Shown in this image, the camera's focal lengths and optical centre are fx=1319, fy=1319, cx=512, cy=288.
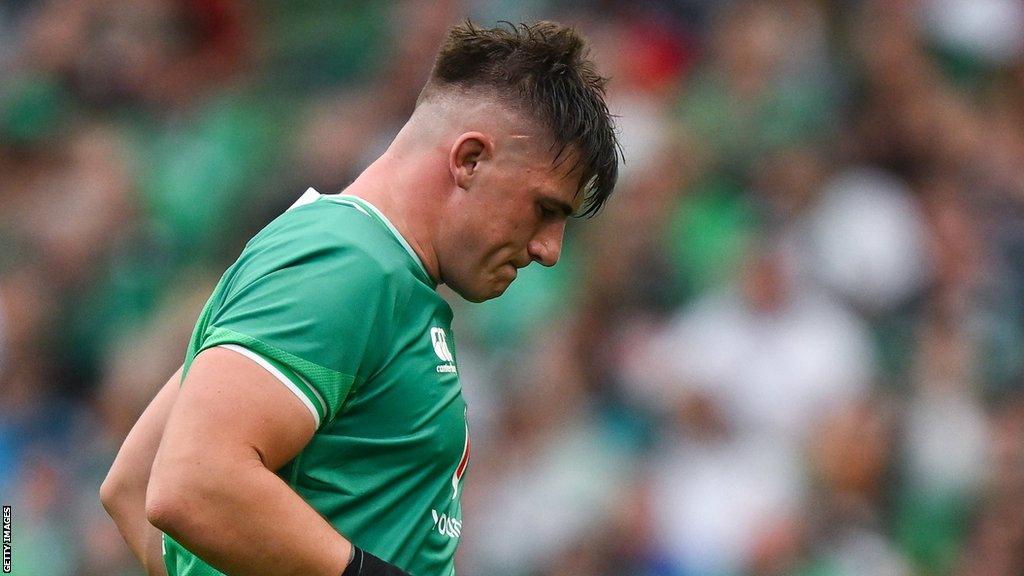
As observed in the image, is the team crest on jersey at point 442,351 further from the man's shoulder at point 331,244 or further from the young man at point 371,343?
the man's shoulder at point 331,244

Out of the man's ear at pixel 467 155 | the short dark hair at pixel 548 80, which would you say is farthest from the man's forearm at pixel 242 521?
the short dark hair at pixel 548 80

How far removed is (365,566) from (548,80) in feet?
3.28

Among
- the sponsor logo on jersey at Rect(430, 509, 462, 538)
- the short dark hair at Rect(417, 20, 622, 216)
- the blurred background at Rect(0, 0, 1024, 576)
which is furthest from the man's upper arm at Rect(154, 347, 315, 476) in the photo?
the blurred background at Rect(0, 0, 1024, 576)

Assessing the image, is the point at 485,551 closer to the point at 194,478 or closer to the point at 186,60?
the point at 186,60

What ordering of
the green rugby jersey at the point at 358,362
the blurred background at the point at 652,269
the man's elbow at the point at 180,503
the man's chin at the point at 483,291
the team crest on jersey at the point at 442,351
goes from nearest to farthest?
the man's elbow at the point at 180,503 < the green rugby jersey at the point at 358,362 < the team crest on jersey at the point at 442,351 < the man's chin at the point at 483,291 < the blurred background at the point at 652,269

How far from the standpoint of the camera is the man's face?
2.51 metres

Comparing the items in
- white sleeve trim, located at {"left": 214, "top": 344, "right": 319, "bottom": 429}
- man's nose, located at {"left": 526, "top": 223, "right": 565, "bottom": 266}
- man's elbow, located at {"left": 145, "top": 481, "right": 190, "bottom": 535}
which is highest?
man's nose, located at {"left": 526, "top": 223, "right": 565, "bottom": 266}

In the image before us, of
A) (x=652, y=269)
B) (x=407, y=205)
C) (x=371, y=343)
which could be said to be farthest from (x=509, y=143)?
(x=652, y=269)

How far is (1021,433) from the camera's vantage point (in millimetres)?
5734

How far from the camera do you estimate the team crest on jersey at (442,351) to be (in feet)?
7.86

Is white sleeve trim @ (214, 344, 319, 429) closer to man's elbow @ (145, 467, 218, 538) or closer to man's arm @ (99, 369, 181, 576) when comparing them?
man's elbow @ (145, 467, 218, 538)

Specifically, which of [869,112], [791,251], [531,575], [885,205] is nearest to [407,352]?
[531,575]

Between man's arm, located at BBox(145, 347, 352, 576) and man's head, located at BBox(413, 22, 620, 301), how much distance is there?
59 centimetres

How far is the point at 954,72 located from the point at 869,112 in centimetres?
53
